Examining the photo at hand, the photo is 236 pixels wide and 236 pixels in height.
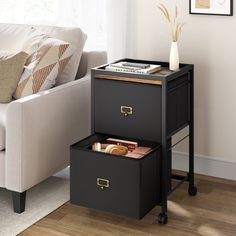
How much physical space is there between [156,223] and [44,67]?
1.06 m

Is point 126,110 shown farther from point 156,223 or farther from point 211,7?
point 211,7

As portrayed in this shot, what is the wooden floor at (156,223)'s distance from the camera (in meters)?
3.02

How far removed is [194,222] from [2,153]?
106 centimetres

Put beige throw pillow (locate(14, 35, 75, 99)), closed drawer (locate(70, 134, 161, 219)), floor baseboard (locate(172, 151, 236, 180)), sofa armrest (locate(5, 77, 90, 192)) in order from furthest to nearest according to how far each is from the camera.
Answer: floor baseboard (locate(172, 151, 236, 180)) < beige throw pillow (locate(14, 35, 75, 99)) < sofa armrest (locate(5, 77, 90, 192)) < closed drawer (locate(70, 134, 161, 219))

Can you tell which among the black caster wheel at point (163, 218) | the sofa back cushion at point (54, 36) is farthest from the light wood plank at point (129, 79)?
the black caster wheel at point (163, 218)

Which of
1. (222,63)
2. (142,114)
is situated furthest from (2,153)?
(222,63)

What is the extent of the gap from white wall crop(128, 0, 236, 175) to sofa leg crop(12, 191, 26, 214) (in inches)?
43.4

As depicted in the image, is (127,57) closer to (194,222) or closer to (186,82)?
(186,82)

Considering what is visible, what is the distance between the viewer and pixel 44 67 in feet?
11.2

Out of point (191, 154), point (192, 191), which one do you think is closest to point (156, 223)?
point (192, 191)

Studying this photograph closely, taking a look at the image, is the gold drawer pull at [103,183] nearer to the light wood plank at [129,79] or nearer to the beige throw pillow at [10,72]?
the light wood plank at [129,79]

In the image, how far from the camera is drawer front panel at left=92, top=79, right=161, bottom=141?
3116mm

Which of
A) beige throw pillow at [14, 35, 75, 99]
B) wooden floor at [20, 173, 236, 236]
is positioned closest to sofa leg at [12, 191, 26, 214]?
wooden floor at [20, 173, 236, 236]

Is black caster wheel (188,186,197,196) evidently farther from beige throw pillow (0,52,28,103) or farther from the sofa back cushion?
beige throw pillow (0,52,28,103)
